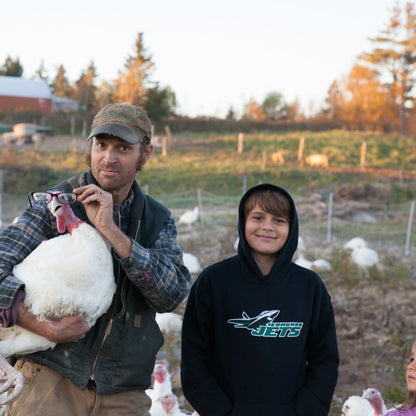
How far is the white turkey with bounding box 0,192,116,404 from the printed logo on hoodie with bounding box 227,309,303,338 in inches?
29.1

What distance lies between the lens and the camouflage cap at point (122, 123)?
9.30 feet

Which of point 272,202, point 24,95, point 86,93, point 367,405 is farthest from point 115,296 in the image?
point 86,93

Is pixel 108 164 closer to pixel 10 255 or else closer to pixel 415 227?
pixel 10 255

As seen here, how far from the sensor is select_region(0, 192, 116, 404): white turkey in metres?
2.56

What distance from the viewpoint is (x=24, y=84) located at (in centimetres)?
4659

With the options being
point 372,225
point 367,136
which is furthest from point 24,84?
point 372,225

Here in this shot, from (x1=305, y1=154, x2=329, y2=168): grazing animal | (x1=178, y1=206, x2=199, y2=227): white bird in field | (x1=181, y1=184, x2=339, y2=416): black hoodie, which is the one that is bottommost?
(x1=178, y1=206, x2=199, y2=227): white bird in field

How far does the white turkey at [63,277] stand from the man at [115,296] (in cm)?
5

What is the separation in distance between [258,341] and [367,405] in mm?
2192

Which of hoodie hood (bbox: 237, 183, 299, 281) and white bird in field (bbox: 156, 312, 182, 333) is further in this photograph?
white bird in field (bbox: 156, 312, 182, 333)

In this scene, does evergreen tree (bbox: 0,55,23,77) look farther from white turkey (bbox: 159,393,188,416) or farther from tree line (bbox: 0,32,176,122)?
white turkey (bbox: 159,393,188,416)

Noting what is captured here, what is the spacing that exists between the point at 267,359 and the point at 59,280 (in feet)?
3.80

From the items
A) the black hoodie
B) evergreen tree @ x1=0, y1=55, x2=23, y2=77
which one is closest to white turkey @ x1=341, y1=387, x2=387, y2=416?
the black hoodie

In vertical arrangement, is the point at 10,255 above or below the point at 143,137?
below
